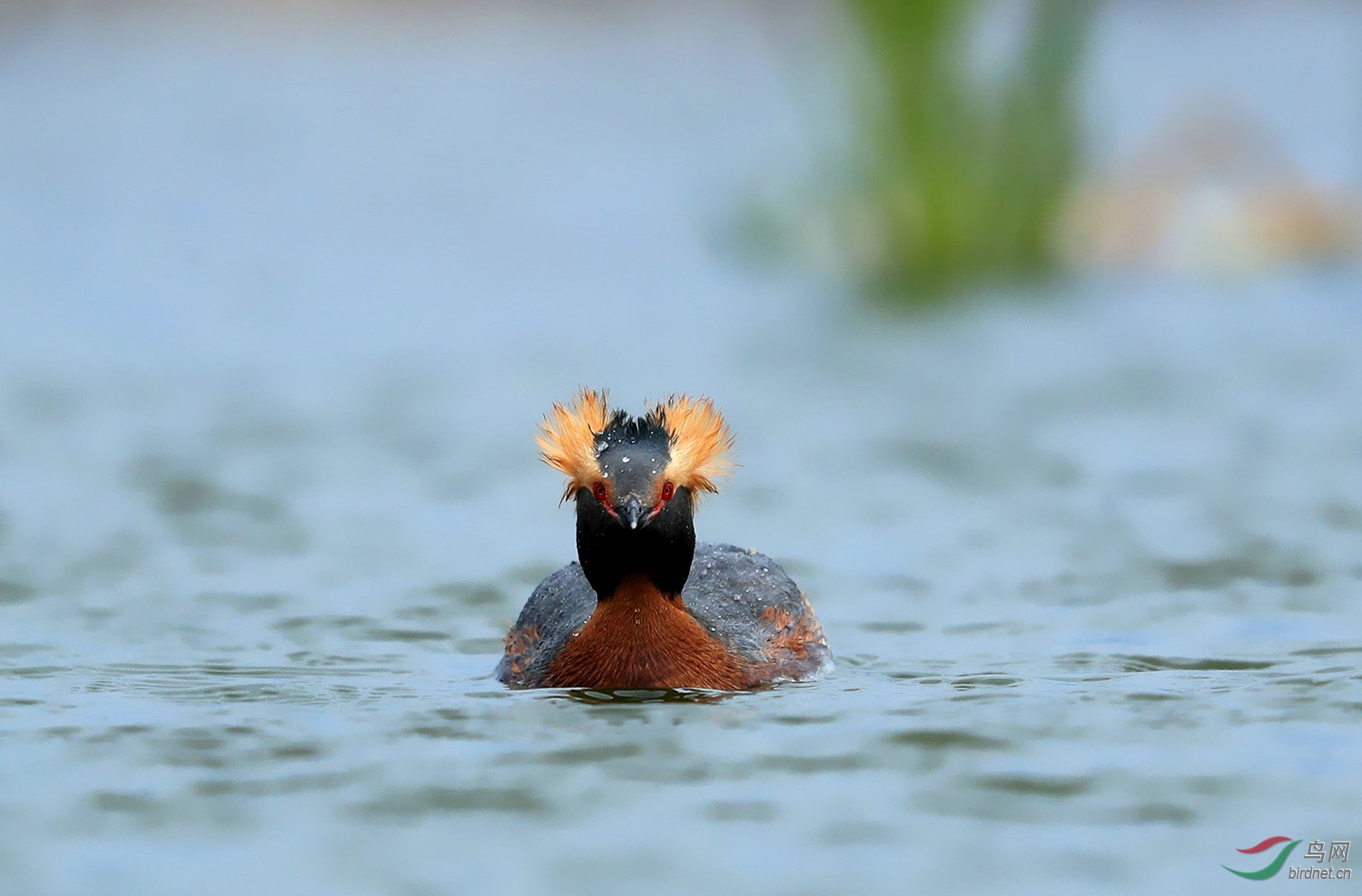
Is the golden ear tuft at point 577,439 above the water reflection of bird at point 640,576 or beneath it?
above

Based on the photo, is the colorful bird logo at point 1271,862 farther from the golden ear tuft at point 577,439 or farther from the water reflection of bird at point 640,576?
the golden ear tuft at point 577,439

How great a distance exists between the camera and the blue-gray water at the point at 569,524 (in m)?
8.56

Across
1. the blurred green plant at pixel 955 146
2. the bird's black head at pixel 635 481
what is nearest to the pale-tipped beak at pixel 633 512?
the bird's black head at pixel 635 481

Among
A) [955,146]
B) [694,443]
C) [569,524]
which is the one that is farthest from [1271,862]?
[955,146]

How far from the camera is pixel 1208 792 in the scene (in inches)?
350

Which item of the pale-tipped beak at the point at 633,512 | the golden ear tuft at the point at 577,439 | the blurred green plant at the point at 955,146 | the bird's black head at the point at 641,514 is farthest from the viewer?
the blurred green plant at the point at 955,146

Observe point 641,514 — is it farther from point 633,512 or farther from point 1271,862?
point 1271,862

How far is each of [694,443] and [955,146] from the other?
11.5 m

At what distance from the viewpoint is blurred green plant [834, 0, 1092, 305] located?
70.8ft

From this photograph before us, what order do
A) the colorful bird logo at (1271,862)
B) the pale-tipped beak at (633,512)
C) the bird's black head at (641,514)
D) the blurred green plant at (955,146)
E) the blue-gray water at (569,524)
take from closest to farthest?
the colorful bird logo at (1271,862)
the blue-gray water at (569,524)
the pale-tipped beak at (633,512)
the bird's black head at (641,514)
the blurred green plant at (955,146)

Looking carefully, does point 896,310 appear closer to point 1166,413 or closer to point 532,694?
point 1166,413

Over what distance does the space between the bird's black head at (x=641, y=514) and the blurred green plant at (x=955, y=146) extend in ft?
37.2

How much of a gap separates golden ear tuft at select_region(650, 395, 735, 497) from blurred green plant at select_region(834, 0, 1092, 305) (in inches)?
430

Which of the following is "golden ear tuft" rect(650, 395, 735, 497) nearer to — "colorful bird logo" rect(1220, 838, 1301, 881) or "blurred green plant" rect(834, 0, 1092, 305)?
"colorful bird logo" rect(1220, 838, 1301, 881)
